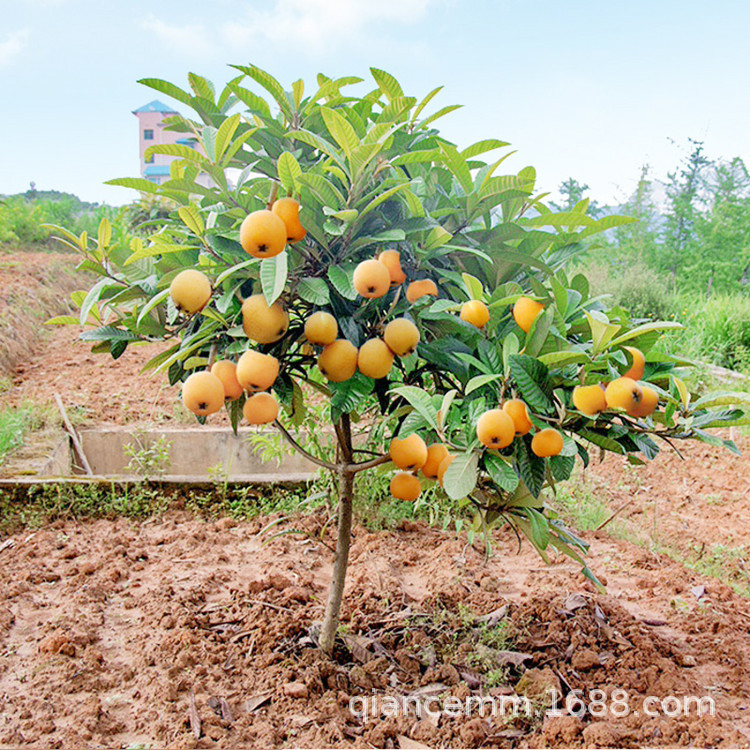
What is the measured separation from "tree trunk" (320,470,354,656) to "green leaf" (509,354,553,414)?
749 millimetres

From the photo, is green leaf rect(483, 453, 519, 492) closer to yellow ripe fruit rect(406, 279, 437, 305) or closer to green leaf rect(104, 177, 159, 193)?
yellow ripe fruit rect(406, 279, 437, 305)

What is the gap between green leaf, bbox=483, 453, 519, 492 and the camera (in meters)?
1.43

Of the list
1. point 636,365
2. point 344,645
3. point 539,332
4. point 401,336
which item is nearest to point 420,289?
point 401,336

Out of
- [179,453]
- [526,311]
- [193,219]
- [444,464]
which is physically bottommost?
[179,453]

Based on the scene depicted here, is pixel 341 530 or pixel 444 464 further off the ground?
pixel 444 464

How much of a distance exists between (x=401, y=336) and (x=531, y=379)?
0.29 metres

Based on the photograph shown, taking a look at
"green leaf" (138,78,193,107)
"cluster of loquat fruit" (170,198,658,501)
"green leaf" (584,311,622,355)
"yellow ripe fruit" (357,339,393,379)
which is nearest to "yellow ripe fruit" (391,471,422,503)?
"cluster of loquat fruit" (170,198,658,501)

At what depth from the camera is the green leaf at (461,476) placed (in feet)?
4.52

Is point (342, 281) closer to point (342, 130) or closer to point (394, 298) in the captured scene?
point (394, 298)

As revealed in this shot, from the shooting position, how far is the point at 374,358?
4.74 ft

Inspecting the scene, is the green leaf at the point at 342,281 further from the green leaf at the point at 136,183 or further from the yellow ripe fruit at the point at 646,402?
the yellow ripe fruit at the point at 646,402

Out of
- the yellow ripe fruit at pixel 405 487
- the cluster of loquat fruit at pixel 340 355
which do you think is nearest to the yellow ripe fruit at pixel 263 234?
the cluster of loquat fruit at pixel 340 355

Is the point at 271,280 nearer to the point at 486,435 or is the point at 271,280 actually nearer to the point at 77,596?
the point at 486,435

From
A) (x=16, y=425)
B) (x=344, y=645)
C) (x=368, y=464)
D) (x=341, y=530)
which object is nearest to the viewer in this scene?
(x=368, y=464)
